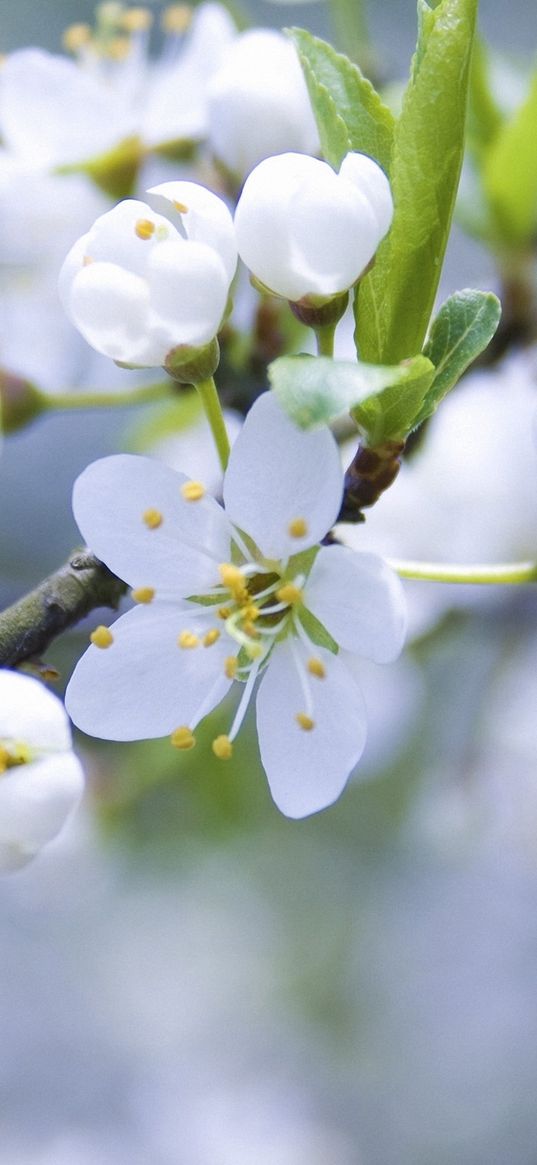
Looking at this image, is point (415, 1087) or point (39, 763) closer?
point (39, 763)

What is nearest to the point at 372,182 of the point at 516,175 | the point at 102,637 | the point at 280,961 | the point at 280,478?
the point at 280,478

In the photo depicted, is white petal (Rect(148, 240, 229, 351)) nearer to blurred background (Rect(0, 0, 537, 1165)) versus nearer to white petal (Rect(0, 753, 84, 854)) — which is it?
white petal (Rect(0, 753, 84, 854))

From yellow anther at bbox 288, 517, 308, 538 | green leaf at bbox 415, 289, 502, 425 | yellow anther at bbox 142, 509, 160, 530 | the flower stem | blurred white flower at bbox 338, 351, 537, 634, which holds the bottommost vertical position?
blurred white flower at bbox 338, 351, 537, 634

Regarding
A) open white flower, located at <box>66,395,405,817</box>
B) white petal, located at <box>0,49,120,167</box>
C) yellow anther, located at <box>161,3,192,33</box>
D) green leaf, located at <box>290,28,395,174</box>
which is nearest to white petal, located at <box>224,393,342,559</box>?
open white flower, located at <box>66,395,405,817</box>

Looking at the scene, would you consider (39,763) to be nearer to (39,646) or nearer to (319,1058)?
(39,646)

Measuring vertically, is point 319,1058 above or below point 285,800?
below

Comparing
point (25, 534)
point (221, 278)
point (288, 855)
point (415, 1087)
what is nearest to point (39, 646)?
point (221, 278)

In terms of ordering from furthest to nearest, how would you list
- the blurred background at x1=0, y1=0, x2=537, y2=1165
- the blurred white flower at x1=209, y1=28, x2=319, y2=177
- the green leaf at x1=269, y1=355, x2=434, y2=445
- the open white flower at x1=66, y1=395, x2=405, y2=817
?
the blurred background at x1=0, y1=0, x2=537, y2=1165
the blurred white flower at x1=209, y1=28, x2=319, y2=177
the open white flower at x1=66, y1=395, x2=405, y2=817
the green leaf at x1=269, y1=355, x2=434, y2=445

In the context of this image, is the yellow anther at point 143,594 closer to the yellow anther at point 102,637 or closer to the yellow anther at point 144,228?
the yellow anther at point 102,637
